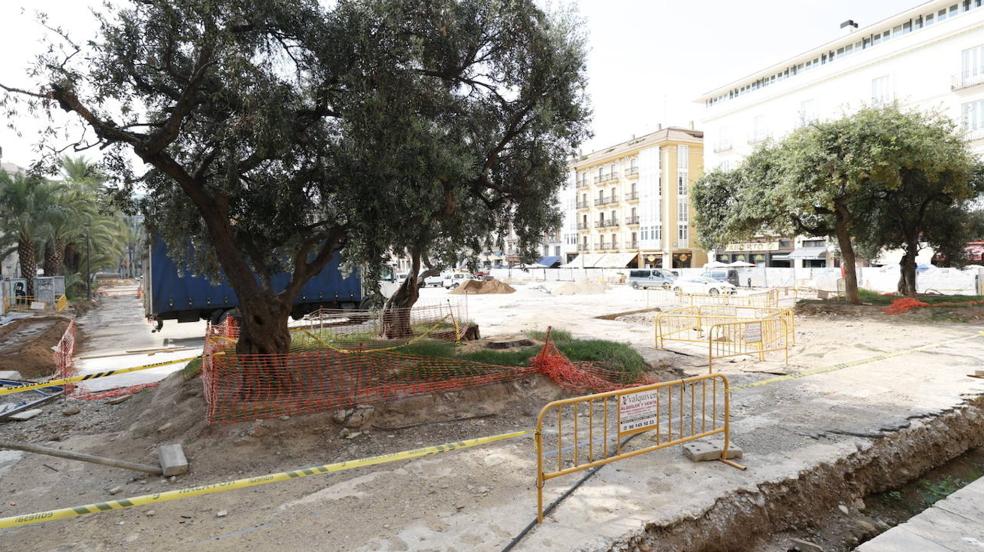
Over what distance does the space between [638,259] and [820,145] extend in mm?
43016

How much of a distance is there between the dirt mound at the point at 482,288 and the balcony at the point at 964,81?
109 ft

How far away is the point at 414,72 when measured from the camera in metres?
7.32

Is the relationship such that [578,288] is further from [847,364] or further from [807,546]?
[807,546]

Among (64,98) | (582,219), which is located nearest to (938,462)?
(64,98)

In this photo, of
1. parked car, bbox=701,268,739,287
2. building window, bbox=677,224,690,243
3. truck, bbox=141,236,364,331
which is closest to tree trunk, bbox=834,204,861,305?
parked car, bbox=701,268,739,287

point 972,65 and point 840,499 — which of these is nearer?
point 840,499

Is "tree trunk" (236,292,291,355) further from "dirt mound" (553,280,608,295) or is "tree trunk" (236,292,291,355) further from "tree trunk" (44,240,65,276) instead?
"dirt mound" (553,280,608,295)

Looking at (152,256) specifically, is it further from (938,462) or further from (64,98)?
(938,462)

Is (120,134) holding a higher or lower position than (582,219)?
lower

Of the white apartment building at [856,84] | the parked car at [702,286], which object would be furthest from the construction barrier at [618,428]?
the parked car at [702,286]

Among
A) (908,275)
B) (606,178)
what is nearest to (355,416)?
(908,275)

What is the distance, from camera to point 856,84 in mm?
38312

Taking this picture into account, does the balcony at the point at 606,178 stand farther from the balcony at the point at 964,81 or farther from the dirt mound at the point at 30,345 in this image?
the dirt mound at the point at 30,345

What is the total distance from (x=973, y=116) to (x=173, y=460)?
43950 millimetres
